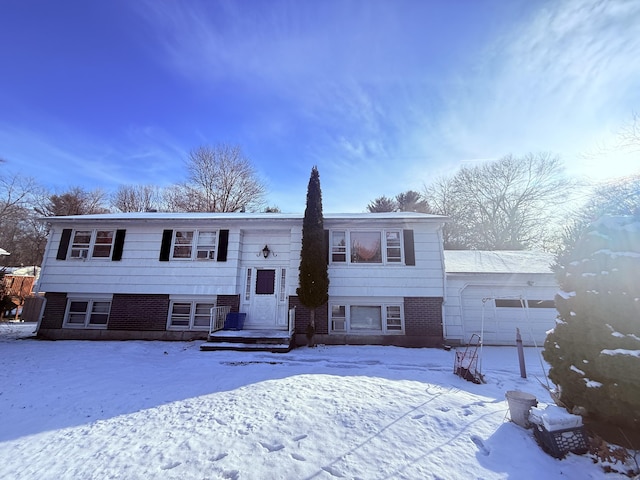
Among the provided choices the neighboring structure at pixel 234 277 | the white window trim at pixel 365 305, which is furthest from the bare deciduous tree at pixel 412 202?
the white window trim at pixel 365 305

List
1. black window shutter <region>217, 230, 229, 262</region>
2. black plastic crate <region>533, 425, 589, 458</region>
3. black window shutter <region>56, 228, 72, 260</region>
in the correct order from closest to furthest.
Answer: black plastic crate <region>533, 425, 589, 458</region> < black window shutter <region>217, 230, 229, 262</region> < black window shutter <region>56, 228, 72, 260</region>

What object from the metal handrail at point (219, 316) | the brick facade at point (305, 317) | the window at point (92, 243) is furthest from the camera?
the window at point (92, 243)

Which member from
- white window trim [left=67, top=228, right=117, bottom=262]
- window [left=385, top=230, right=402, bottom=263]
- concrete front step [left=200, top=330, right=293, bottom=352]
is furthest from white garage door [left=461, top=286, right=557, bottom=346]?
white window trim [left=67, top=228, right=117, bottom=262]

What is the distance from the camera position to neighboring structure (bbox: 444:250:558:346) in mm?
10508

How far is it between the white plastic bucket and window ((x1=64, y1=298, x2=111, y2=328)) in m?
12.7

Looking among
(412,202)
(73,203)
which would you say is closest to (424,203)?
(412,202)

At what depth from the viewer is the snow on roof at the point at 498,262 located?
35.5ft

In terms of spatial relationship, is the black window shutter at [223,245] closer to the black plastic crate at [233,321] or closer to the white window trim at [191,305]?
the white window trim at [191,305]

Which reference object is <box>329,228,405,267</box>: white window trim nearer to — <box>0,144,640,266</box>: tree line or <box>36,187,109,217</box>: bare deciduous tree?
<box>0,144,640,266</box>: tree line

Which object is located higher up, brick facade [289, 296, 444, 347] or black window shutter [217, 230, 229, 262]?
black window shutter [217, 230, 229, 262]

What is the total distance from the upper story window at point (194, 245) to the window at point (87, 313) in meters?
3.30

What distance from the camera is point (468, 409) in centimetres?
441

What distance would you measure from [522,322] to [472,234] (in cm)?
1575

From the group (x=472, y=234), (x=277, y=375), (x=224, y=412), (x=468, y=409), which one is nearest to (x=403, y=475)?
(x=468, y=409)
